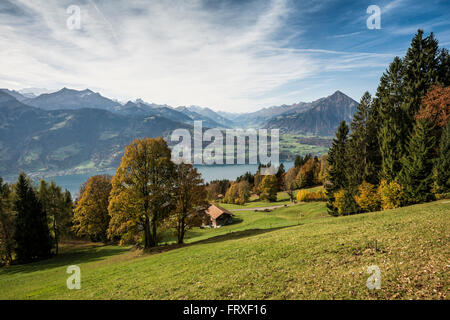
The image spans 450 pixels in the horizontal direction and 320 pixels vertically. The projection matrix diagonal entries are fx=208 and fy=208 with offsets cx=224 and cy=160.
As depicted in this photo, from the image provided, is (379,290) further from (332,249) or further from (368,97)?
(368,97)

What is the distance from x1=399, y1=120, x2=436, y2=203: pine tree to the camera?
2673 cm

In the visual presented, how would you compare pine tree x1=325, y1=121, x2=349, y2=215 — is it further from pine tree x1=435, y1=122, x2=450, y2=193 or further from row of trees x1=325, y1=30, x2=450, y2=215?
pine tree x1=435, y1=122, x2=450, y2=193

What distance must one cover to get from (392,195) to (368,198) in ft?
10.9

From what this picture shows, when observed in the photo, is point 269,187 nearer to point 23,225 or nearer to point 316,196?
point 316,196

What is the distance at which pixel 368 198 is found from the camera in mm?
31969

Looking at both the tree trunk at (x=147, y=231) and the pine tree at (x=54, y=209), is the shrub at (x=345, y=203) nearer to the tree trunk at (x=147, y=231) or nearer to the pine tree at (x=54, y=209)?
the tree trunk at (x=147, y=231)

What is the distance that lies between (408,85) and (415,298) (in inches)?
1778

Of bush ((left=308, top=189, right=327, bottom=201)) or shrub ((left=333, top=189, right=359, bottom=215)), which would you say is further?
bush ((left=308, top=189, right=327, bottom=201))

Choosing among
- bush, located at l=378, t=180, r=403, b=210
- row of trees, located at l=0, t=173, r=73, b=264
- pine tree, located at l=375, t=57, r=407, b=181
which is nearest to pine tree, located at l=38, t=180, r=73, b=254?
row of trees, located at l=0, t=173, r=73, b=264

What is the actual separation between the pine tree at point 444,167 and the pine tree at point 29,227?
2249 inches

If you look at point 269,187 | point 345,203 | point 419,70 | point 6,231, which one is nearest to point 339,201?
point 345,203

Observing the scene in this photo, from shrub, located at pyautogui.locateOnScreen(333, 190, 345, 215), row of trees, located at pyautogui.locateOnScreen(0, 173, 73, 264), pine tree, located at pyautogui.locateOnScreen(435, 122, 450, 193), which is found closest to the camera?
pine tree, located at pyautogui.locateOnScreen(435, 122, 450, 193)

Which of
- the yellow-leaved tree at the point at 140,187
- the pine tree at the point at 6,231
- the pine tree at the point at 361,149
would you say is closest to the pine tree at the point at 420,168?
the pine tree at the point at 361,149
